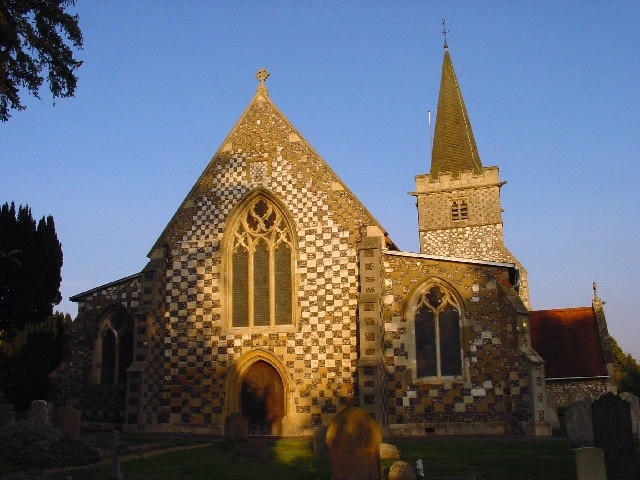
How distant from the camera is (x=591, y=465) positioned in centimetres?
904

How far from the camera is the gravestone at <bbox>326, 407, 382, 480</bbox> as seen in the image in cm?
1122

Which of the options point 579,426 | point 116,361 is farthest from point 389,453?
point 116,361

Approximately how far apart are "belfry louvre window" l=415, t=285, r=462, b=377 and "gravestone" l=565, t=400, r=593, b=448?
460 centimetres

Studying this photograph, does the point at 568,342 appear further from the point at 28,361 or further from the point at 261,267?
the point at 28,361

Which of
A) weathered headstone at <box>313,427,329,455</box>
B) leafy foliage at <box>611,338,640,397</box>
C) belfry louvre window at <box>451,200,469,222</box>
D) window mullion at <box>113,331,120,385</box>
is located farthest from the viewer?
belfry louvre window at <box>451,200,469,222</box>

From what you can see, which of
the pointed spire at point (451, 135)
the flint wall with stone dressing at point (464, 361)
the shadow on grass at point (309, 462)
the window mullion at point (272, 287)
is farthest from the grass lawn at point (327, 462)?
the pointed spire at point (451, 135)

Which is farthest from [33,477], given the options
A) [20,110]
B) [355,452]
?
[20,110]

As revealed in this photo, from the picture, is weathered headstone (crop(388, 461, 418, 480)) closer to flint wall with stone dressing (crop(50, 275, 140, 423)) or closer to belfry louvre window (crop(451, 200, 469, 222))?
flint wall with stone dressing (crop(50, 275, 140, 423))

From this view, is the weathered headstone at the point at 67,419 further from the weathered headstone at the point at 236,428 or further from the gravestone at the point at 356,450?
the gravestone at the point at 356,450

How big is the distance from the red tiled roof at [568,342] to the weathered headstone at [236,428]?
15.5 metres

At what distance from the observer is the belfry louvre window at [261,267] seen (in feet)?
71.5

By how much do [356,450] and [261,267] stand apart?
11.4 m

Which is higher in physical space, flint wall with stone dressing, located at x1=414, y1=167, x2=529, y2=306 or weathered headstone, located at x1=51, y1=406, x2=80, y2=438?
flint wall with stone dressing, located at x1=414, y1=167, x2=529, y2=306

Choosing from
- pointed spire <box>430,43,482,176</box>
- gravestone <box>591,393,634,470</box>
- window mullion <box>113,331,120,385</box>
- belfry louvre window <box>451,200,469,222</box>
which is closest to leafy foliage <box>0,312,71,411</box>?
window mullion <box>113,331,120,385</box>
